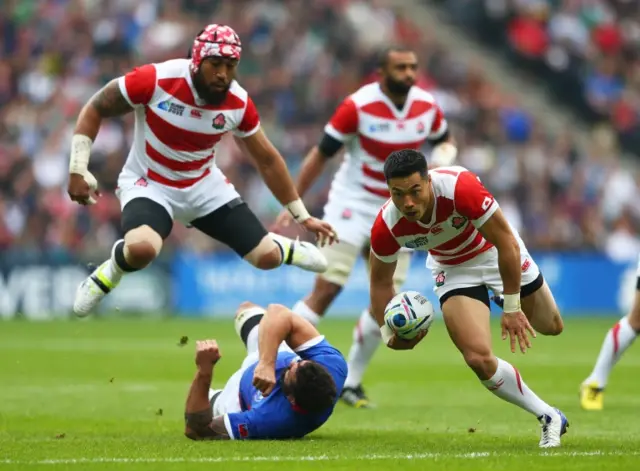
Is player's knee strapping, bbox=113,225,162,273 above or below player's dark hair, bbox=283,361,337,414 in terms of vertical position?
below

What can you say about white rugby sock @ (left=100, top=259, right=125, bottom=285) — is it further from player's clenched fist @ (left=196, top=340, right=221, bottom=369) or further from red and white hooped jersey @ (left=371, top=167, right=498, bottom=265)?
red and white hooped jersey @ (left=371, top=167, right=498, bottom=265)

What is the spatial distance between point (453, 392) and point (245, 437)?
14.5ft

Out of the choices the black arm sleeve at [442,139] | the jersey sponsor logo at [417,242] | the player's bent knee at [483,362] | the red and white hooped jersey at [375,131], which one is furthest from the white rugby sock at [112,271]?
the black arm sleeve at [442,139]

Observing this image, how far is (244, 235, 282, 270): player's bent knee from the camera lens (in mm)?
11086

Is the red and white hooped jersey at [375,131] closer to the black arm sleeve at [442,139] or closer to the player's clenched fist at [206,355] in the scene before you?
the black arm sleeve at [442,139]

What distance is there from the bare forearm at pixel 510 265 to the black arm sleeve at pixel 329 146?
14.4 ft

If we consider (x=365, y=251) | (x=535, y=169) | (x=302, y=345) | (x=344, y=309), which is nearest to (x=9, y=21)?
(x=344, y=309)

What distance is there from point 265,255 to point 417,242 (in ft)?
7.54

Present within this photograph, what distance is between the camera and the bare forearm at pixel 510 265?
857 cm

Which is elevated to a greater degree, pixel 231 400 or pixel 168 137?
pixel 168 137

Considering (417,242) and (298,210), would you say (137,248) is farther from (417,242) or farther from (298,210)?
(417,242)

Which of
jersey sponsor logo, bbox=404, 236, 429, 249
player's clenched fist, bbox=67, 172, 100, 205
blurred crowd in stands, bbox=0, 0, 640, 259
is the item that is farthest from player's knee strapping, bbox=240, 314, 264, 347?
blurred crowd in stands, bbox=0, 0, 640, 259

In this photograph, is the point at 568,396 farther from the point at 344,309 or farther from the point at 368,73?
the point at 368,73

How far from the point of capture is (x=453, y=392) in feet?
43.3
